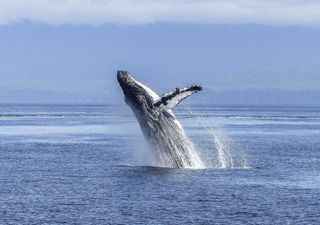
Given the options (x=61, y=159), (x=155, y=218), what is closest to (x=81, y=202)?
(x=155, y=218)

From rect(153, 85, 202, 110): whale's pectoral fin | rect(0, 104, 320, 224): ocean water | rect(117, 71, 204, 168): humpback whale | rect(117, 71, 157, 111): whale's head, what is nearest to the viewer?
rect(0, 104, 320, 224): ocean water

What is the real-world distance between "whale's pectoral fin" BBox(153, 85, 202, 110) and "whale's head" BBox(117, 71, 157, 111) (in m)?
0.85

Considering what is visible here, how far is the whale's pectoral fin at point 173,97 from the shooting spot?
126 feet

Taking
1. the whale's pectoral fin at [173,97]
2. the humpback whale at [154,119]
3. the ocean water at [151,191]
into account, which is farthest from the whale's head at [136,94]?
the ocean water at [151,191]

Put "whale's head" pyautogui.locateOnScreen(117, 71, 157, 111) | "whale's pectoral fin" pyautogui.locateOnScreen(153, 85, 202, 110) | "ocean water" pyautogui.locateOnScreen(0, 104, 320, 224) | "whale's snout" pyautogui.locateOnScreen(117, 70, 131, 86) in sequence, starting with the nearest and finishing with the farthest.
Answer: "ocean water" pyautogui.locateOnScreen(0, 104, 320, 224) → "whale's pectoral fin" pyautogui.locateOnScreen(153, 85, 202, 110) → "whale's head" pyautogui.locateOnScreen(117, 71, 157, 111) → "whale's snout" pyautogui.locateOnScreen(117, 70, 131, 86)

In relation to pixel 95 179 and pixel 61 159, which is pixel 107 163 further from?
pixel 95 179

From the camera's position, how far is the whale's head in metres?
40.7

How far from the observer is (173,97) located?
39219 millimetres

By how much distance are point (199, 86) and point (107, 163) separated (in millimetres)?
16119

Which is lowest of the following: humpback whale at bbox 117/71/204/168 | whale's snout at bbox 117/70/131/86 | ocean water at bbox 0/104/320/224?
ocean water at bbox 0/104/320/224

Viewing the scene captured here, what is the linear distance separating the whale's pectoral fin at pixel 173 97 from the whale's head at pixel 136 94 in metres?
0.85

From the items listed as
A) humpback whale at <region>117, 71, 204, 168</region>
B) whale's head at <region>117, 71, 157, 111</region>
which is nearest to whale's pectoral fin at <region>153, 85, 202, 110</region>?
humpback whale at <region>117, 71, 204, 168</region>

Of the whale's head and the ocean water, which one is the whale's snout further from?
the ocean water

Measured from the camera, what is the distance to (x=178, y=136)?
4038cm
